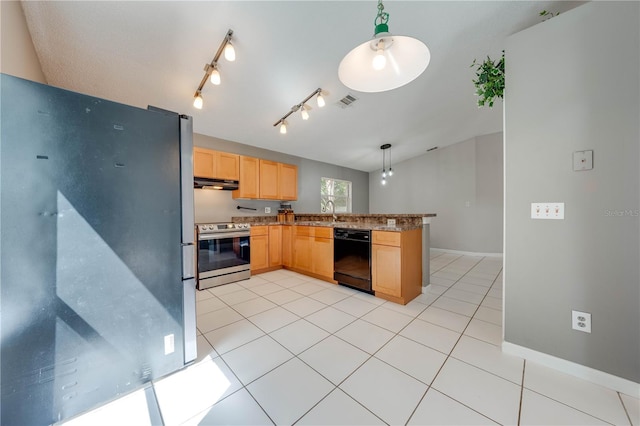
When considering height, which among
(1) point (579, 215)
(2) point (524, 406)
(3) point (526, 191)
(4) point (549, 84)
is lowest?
(2) point (524, 406)

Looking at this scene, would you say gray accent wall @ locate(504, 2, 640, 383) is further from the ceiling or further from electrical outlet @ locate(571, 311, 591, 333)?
the ceiling

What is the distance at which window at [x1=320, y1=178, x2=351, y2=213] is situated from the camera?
6.01 metres

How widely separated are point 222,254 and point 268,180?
1667 mm

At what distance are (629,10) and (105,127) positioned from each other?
10.6 ft

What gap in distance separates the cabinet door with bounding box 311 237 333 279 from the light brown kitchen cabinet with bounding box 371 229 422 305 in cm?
73

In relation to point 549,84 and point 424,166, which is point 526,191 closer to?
point 549,84

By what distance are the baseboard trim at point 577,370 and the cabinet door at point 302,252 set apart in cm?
258

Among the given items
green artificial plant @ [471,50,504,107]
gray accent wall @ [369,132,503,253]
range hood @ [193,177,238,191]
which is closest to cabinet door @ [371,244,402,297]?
green artificial plant @ [471,50,504,107]

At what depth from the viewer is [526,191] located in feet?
5.29

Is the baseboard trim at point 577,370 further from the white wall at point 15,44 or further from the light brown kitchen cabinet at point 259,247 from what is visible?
the white wall at point 15,44

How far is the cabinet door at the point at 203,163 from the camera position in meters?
3.34

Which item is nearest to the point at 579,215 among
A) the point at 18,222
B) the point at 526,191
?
the point at 526,191

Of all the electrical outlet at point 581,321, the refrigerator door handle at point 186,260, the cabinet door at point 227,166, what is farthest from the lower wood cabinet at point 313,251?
the electrical outlet at point 581,321

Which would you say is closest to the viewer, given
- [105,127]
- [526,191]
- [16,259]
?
[16,259]
